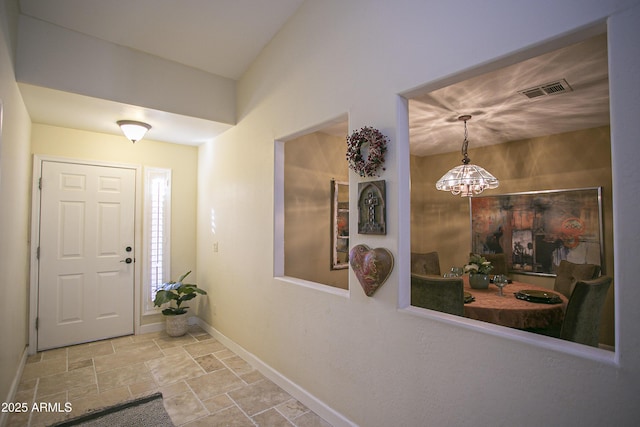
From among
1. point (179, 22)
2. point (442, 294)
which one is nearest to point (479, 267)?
point (442, 294)

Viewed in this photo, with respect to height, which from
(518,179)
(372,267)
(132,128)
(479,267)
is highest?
(132,128)

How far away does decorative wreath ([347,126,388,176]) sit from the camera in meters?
1.92

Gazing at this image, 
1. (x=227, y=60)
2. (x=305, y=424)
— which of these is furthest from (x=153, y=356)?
(x=227, y=60)

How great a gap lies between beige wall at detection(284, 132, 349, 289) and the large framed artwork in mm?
2039

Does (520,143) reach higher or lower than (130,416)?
higher

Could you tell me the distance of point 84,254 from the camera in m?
3.73

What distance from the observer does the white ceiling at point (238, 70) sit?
7.75 feet

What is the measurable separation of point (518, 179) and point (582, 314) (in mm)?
2647

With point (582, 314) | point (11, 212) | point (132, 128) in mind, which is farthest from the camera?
point (132, 128)

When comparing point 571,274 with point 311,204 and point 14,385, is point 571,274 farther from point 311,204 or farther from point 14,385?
point 14,385

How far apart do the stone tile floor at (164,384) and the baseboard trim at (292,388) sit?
0.13ft

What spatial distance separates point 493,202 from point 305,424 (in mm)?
3582

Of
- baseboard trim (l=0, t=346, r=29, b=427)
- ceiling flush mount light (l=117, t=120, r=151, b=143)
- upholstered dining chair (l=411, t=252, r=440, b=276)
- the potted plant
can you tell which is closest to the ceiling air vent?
upholstered dining chair (l=411, t=252, r=440, b=276)

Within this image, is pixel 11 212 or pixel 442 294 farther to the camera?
pixel 11 212
